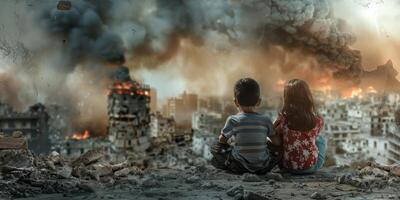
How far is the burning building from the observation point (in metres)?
45.7

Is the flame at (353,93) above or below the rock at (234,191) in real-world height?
above

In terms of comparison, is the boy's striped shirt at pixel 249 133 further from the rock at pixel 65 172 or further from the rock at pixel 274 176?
the rock at pixel 65 172

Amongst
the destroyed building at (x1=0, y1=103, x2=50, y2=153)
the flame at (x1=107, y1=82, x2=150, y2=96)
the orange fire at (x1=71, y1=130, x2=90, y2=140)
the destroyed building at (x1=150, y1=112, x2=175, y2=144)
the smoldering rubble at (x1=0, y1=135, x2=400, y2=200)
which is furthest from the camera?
the destroyed building at (x1=150, y1=112, x2=175, y2=144)

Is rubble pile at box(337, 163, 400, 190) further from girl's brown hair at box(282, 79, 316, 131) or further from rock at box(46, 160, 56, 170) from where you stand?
rock at box(46, 160, 56, 170)

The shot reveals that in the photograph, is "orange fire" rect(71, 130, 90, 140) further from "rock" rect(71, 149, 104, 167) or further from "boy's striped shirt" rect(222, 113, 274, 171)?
"boy's striped shirt" rect(222, 113, 274, 171)

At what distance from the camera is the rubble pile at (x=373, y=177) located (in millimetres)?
6008

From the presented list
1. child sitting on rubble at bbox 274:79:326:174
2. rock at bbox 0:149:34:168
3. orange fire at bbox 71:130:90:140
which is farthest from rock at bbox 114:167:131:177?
orange fire at bbox 71:130:90:140

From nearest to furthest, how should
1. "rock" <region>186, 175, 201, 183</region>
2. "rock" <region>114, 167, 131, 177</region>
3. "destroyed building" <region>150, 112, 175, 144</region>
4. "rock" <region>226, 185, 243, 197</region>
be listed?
"rock" <region>226, 185, 243, 197</region>
"rock" <region>186, 175, 201, 183</region>
"rock" <region>114, 167, 131, 177</region>
"destroyed building" <region>150, 112, 175, 144</region>

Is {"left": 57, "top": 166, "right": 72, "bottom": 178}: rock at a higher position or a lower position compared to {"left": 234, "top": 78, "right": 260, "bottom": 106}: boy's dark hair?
lower

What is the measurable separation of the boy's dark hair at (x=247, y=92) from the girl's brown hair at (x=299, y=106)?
443 mm

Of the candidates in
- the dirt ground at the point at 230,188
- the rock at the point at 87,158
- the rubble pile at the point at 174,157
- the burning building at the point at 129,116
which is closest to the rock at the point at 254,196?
the dirt ground at the point at 230,188

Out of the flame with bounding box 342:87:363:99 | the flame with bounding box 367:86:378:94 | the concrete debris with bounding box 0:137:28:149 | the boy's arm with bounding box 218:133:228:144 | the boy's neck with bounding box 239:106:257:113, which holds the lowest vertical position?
the concrete debris with bounding box 0:137:28:149

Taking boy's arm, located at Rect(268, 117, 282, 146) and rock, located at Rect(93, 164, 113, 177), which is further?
rock, located at Rect(93, 164, 113, 177)

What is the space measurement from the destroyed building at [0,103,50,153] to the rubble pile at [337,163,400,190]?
1417 inches
